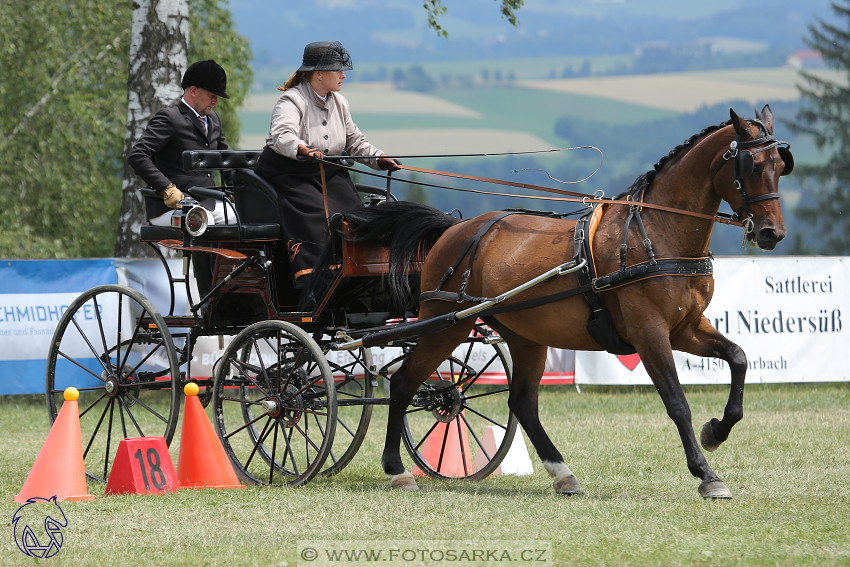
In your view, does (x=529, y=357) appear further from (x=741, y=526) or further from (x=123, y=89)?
(x=123, y=89)

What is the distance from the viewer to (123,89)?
23484mm

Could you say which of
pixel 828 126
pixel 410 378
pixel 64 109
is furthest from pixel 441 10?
pixel 828 126

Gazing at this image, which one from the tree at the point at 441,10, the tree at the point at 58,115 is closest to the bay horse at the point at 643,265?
Answer: the tree at the point at 441,10

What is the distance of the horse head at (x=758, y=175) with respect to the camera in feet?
18.2

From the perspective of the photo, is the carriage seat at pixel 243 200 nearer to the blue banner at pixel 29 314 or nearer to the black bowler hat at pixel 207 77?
the black bowler hat at pixel 207 77

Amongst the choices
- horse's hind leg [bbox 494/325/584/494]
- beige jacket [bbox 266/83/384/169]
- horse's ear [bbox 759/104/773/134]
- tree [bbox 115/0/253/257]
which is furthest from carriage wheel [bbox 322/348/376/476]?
tree [bbox 115/0/253/257]

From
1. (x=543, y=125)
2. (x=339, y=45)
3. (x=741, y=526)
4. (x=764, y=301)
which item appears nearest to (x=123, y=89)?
(x=764, y=301)

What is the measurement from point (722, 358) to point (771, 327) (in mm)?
6133

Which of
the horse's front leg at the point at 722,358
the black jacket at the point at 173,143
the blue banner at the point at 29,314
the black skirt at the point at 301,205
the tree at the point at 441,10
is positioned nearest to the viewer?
the horse's front leg at the point at 722,358

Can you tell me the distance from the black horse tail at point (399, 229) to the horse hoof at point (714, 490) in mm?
2140

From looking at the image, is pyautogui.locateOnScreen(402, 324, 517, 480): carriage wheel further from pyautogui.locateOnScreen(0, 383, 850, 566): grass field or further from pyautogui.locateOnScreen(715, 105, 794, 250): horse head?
pyautogui.locateOnScreen(715, 105, 794, 250): horse head

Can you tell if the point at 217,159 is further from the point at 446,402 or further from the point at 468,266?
the point at 446,402

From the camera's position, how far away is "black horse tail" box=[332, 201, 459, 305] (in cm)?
664

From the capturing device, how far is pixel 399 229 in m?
6.79
